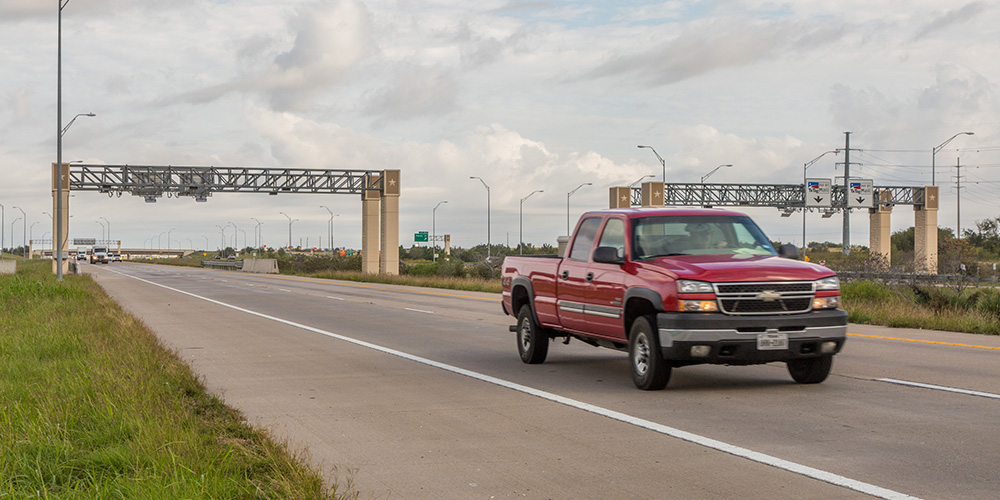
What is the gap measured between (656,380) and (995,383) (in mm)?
4051

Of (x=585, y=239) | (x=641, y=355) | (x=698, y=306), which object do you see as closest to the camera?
(x=698, y=306)

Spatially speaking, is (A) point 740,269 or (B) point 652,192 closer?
(A) point 740,269

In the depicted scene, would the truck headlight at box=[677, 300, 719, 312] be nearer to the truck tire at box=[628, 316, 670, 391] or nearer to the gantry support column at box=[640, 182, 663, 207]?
the truck tire at box=[628, 316, 670, 391]

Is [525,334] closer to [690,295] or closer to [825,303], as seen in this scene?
[690,295]

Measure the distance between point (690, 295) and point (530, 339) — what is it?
3.95 metres

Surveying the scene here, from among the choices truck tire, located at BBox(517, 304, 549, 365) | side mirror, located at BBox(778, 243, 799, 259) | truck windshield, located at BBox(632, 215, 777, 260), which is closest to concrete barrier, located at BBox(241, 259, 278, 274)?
truck tire, located at BBox(517, 304, 549, 365)

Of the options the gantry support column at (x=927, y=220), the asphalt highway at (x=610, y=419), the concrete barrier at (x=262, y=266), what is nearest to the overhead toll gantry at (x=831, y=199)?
the gantry support column at (x=927, y=220)

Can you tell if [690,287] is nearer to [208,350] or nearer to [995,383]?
[995,383]

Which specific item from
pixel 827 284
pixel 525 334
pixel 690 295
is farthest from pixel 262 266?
pixel 827 284

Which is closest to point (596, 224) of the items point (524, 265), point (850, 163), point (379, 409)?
point (524, 265)

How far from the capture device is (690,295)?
1027cm

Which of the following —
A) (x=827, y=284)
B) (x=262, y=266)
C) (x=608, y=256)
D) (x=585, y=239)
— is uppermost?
(x=585, y=239)

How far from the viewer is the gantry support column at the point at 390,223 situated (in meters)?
71.0

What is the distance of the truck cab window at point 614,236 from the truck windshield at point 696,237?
0.65 ft
